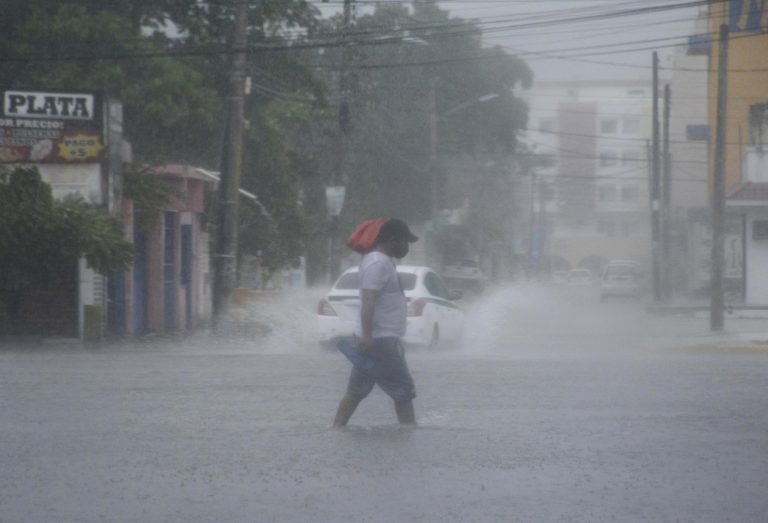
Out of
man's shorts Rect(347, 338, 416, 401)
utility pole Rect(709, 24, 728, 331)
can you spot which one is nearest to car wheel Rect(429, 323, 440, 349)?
utility pole Rect(709, 24, 728, 331)

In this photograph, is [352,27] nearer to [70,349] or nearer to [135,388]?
[70,349]

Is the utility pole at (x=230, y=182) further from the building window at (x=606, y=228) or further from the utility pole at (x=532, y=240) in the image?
the building window at (x=606, y=228)

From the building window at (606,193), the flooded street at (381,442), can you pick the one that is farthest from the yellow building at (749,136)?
the building window at (606,193)

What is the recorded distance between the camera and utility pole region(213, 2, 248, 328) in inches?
1177

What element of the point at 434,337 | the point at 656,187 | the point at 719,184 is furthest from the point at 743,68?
the point at 434,337

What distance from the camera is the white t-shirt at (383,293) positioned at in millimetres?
12141

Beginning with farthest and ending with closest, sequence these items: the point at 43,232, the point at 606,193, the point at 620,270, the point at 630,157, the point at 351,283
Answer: the point at 630,157 → the point at 606,193 → the point at 620,270 → the point at 43,232 → the point at 351,283

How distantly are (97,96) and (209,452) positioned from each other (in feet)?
61.4

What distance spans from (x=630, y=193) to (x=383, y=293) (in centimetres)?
14321

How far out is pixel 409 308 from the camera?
24.6 metres

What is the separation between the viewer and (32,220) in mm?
26266

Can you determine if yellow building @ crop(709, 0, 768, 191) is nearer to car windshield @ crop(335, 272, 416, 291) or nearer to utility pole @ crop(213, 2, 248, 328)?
utility pole @ crop(213, 2, 248, 328)

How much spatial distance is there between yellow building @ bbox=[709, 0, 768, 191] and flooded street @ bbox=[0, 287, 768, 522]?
27222 mm

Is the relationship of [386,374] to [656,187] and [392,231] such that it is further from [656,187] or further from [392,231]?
[656,187]
